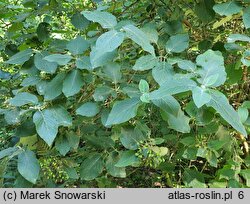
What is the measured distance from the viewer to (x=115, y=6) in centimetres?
178

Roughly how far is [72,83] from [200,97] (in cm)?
45

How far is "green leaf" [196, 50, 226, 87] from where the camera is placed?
2.99ft

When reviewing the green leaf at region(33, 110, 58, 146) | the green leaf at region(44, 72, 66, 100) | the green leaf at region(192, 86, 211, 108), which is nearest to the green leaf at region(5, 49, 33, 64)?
the green leaf at region(44, 72, 66, 100)

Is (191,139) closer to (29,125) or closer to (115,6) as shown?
(29,125)

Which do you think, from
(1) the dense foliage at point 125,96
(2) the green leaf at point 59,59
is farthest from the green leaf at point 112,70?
(2) the green leaf at point 59,59

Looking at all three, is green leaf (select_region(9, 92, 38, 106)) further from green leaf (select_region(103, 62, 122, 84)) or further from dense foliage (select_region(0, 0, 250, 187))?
green leaf (select_region(103, 62, 122, 84))

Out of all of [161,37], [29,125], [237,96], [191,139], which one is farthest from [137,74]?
[237,96]

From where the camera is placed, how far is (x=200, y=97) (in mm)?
841

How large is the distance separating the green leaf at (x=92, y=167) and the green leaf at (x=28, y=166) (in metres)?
0.21

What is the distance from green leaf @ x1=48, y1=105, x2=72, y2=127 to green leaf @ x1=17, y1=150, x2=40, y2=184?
0.14 m

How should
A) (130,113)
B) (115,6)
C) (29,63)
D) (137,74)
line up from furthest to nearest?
(115,6) → (137,74) → (29,63) → (130,113)

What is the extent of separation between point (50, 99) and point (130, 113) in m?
0.32

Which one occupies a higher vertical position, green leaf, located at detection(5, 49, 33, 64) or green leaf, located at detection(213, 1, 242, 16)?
green leaf, located at detection(213, 1, 242, 16)

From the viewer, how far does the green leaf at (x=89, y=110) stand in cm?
115
